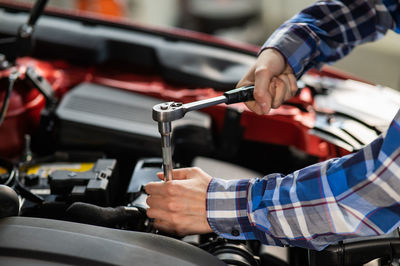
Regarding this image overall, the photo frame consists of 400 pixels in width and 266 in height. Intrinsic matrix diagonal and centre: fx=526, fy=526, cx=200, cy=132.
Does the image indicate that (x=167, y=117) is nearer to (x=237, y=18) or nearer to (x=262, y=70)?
(x=262, y=70)

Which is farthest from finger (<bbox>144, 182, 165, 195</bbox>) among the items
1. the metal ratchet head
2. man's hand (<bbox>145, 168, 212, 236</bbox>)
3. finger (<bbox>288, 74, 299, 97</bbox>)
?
finger (<bbox>288, 74, 299, 97</bbox>)

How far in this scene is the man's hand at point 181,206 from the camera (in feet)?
2.81

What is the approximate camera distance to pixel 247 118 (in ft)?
3.99

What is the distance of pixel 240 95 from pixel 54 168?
16.5 inches

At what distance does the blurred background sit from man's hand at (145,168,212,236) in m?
2.70

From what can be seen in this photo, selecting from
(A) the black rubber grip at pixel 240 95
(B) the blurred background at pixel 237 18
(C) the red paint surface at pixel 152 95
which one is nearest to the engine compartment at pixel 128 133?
(C) the red paint surface at pixel 152 95

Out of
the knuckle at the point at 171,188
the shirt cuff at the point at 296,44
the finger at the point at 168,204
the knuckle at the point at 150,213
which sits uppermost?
the shirt cuff at the point at 296,44

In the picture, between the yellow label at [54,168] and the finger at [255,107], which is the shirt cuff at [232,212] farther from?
the yellow label at [54,168]

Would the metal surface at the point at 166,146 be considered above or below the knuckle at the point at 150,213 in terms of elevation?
above

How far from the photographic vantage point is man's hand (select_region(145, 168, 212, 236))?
0.86 meters

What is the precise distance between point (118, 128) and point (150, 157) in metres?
0.09

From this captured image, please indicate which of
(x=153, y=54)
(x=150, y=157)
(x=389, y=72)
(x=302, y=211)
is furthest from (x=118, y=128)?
(x=389, y=72)

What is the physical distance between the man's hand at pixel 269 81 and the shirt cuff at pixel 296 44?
0.01m

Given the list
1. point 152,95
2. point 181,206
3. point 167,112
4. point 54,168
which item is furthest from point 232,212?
point 152,95
